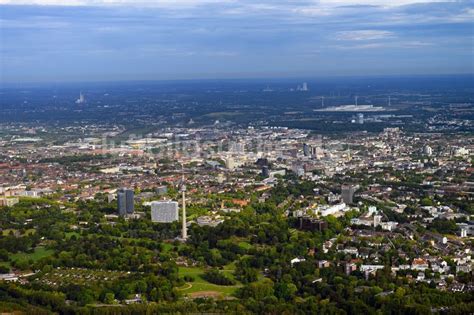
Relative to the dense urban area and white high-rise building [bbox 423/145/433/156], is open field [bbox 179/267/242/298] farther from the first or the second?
white high-rise building [bbox 423/145/433/156]

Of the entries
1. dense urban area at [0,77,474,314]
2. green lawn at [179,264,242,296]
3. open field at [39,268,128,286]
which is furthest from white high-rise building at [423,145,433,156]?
open field at [39,268,128,286]

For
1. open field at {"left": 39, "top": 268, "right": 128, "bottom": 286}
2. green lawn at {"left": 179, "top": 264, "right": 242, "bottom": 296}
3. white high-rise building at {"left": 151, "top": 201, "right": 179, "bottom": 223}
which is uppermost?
white high-rise building at {"left": 151, "top": 201, "right": 179, "bottom": 223}

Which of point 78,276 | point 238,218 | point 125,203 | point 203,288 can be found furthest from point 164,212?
point 203,288

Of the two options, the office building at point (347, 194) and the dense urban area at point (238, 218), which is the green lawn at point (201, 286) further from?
the office building at point (347, 194)

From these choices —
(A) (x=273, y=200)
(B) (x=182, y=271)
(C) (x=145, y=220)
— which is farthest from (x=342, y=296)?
(A) (x=273, y=200)

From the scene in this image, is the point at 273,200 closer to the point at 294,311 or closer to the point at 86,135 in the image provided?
the point at 294,311

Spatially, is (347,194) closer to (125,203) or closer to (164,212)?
(164,212)
